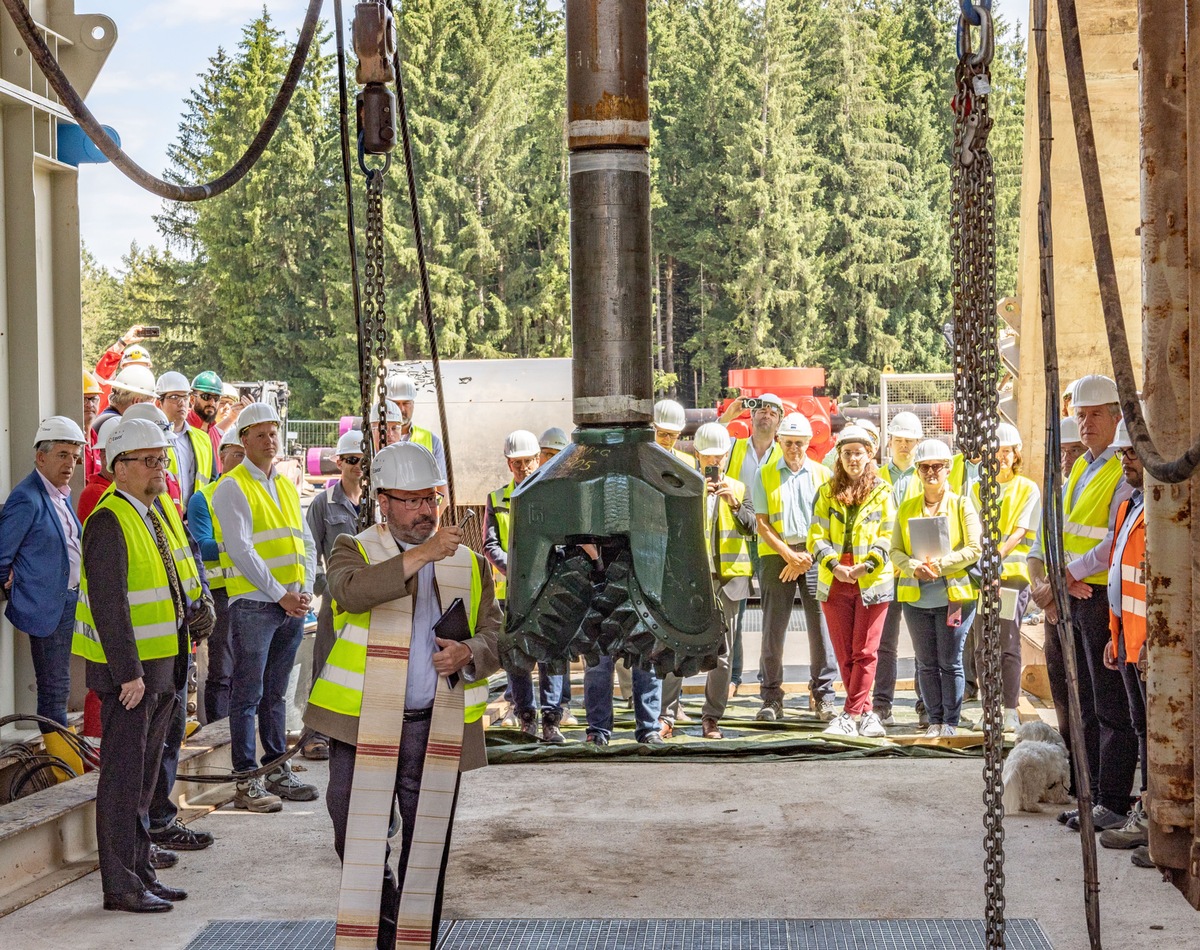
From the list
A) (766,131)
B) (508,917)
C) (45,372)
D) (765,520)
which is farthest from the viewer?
(766,131)

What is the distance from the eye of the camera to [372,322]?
17.0 feet

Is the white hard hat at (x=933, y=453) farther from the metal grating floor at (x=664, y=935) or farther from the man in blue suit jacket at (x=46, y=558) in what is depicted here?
the man in blue suit jacket at (x=46, y=558)

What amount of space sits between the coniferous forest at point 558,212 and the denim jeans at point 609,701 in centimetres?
3196

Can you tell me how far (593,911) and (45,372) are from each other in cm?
456

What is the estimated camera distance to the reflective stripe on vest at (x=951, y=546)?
8.91 metres

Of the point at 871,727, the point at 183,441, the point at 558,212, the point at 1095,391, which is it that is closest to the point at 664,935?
the point at 1095,391

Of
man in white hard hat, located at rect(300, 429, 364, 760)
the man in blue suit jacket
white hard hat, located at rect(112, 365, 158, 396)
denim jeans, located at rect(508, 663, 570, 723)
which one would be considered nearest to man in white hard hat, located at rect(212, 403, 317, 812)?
man in white hard hat, located at rect(300, 429, 364, 760)

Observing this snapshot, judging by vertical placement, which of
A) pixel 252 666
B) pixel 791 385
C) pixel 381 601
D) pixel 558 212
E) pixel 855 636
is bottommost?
pixel 855 636

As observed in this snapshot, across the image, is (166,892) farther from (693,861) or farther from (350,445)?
(350,445)

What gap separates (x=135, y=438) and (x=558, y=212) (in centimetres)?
3937

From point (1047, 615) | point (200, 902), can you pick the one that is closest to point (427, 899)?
point (200, 902)

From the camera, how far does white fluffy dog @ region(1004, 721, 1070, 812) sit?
7.28 meters

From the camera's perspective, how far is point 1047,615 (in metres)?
7.21

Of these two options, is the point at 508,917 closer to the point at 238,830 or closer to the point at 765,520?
the point at 238,830
